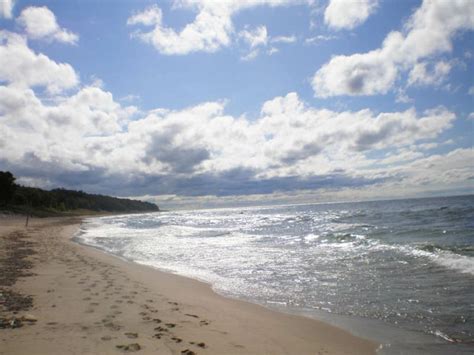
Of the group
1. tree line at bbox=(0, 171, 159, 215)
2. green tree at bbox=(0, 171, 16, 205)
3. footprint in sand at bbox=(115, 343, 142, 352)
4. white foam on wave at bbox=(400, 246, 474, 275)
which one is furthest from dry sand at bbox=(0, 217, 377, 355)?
green tree at bbox=(0, 171, 16, 205)

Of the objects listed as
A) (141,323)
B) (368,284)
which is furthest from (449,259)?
(141,323)

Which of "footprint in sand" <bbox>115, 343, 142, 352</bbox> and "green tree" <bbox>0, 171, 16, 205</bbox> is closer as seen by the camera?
"footprint in sand" <bbox>115, 343, 142, 352</bbox>

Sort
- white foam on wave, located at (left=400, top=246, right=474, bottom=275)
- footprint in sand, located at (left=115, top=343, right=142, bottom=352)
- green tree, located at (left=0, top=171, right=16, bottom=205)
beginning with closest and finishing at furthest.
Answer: footprint in sand, located at (left=115, top=343, right=142, bottom=352) < white foam on wave, located at (left=400, top=246, right=474, bottom=275) < green tree, located at (left=0, top=171, right=16, bottom=205)

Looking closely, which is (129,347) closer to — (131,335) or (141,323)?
(131,335)

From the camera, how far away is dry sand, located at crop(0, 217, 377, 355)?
556 cm

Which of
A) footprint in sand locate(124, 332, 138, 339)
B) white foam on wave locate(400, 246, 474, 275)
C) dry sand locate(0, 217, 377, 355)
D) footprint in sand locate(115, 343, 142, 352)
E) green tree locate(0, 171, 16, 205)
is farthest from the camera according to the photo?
green tree locate(0, 171, 16, 205)

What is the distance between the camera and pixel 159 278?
43.3 feet

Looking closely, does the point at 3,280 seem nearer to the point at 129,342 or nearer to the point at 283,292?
the point at 129,342

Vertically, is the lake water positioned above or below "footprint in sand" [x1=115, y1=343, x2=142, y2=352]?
below

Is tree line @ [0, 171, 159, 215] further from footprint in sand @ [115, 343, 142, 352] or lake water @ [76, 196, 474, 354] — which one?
footprint in sand @ [115, 343, 142, 352]

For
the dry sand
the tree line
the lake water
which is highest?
the tree line

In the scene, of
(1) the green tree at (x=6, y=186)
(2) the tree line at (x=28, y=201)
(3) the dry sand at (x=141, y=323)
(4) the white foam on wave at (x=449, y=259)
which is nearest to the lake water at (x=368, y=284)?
(4) the white foam on wave at (x=449, y=259)

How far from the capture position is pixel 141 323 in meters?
Result: 6.73

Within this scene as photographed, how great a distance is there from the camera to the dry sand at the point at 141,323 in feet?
18.2
